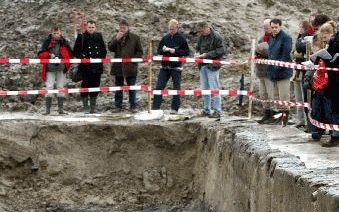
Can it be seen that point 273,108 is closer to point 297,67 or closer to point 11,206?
point 297,67

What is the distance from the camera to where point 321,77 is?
12.0 metres

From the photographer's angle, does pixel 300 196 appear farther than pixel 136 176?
No

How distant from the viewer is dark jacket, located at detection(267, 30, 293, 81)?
14773mm

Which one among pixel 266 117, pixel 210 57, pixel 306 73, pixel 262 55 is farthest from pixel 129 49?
pixel 306 73

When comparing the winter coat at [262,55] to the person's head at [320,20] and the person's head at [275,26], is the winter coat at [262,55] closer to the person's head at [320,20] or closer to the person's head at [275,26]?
the person's head at [275,26]

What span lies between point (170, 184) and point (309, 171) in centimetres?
763

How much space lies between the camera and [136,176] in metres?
16.5

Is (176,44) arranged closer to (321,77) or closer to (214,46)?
(214,46)

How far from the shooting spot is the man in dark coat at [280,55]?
14.8m

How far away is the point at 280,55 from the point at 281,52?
6cm

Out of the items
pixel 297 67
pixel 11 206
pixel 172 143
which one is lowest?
pixel 11 206

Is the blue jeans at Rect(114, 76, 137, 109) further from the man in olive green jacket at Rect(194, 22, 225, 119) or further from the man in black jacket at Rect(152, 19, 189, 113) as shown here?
the man in olive green jacket at Rect(194, 22, 225, 119)

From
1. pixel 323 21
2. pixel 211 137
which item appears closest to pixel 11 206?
pixel 211 137

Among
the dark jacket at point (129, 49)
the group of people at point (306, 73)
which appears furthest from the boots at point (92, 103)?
the group of people at point (306, 73)
